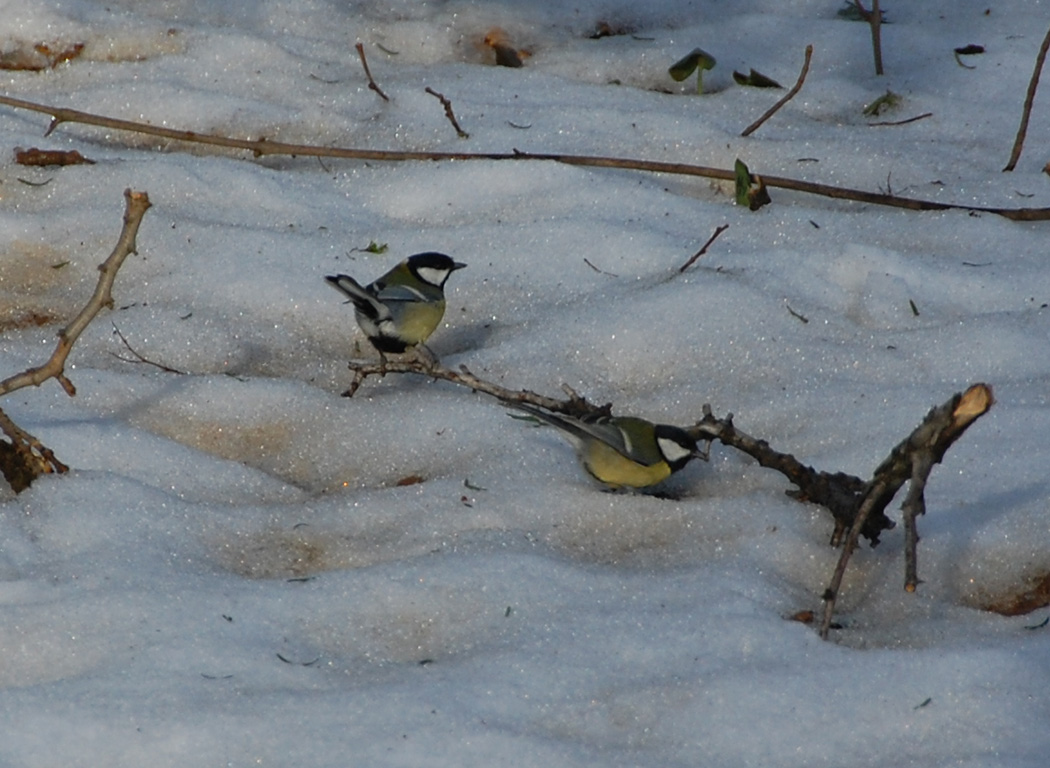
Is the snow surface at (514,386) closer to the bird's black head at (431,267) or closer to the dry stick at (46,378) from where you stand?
the dry stick at (46,378)

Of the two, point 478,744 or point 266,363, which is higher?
point 478,744

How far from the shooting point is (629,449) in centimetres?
323

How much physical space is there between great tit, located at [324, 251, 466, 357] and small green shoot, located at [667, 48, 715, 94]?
192 cm

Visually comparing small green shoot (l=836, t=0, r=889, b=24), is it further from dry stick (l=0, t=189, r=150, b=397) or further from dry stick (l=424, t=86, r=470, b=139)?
dry stick (l=0, t=189, r=150, b=397)

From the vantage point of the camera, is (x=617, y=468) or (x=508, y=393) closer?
(x=617, y=468)

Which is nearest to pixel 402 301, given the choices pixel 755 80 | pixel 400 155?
pixel 400 155

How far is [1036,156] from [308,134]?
3053mm

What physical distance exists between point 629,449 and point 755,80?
3039 millimetres

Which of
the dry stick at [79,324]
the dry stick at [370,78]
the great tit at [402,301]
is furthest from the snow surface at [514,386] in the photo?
the dry stick at [79,324]

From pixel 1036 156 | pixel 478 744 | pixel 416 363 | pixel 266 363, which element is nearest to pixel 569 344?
pixel 416 363

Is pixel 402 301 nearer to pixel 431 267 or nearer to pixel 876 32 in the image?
pixel 431 267

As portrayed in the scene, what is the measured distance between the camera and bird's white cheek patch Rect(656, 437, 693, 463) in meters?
3.30

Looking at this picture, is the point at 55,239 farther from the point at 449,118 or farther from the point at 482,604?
the point at 482,604

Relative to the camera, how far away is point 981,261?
4.43 meters
